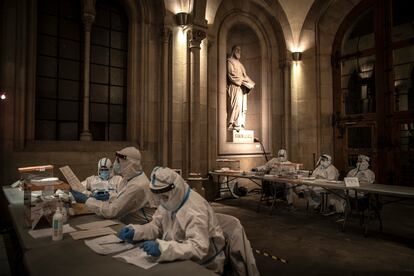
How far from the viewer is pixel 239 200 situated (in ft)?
25.2

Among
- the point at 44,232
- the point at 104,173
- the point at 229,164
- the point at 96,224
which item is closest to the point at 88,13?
the point at 104,173

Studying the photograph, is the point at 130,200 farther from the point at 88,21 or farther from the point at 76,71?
the point at 88,21

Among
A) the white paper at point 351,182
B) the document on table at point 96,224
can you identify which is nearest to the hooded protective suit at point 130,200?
the document on table at point 96,224

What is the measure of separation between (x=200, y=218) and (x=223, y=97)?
6539mm

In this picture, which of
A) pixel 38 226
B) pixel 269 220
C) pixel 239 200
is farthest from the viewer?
pixel 239 200

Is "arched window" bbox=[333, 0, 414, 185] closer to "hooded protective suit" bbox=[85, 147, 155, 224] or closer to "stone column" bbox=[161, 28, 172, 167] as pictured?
"stone column" bbox=[161, 28, 172, 167]

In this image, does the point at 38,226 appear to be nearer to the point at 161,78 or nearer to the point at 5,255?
the point at 5,255

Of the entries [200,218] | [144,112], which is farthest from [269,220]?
[200,218]

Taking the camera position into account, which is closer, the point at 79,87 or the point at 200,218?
the point at 200,218

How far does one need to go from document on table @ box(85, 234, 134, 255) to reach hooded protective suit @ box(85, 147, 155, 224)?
2.12ft

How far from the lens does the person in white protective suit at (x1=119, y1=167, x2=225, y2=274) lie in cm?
191

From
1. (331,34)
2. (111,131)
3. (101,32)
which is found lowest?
(111,131)

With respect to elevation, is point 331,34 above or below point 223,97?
above

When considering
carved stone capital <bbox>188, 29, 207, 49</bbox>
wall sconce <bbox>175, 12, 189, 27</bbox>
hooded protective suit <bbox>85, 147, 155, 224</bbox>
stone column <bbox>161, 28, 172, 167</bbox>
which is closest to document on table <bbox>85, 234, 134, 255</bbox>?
hooded protective suit <bbox>85, 147, 155, 224</bbox>
